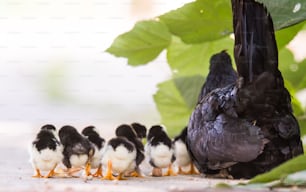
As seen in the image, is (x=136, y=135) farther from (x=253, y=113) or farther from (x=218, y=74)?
(x=253, y=113)

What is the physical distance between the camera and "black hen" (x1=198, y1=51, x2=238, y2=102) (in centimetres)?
104

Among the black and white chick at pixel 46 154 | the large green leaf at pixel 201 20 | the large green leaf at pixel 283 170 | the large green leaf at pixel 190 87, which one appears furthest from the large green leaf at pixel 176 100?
the large green leaf at pixel 283 170

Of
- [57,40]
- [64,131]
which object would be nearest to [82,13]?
[57,40]

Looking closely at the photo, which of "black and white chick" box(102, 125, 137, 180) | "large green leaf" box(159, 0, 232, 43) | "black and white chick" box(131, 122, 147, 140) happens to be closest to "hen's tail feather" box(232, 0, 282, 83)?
"large green leaf" box(159, 0, 232, 43)

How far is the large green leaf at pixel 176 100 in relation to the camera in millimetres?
1128

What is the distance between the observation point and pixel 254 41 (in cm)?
82

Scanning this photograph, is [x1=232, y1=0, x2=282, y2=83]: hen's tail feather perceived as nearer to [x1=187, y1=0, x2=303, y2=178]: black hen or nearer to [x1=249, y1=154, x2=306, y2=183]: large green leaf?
[x1=187, y1=0, x2=303, y2=178]: black hen

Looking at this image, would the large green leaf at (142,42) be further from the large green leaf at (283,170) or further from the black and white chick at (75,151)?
the large green leaf at (283,170)

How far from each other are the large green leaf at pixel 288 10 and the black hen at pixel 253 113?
2 centimetres

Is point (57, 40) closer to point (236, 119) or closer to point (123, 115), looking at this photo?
point (123, 115)

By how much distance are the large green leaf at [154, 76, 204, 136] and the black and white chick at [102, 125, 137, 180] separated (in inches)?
6.7

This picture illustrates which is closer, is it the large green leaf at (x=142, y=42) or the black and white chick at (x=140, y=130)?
the large green leaf at (x=142, y=42)

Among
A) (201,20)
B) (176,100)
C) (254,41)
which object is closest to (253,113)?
(254,41)

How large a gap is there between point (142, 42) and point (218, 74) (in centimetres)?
13
